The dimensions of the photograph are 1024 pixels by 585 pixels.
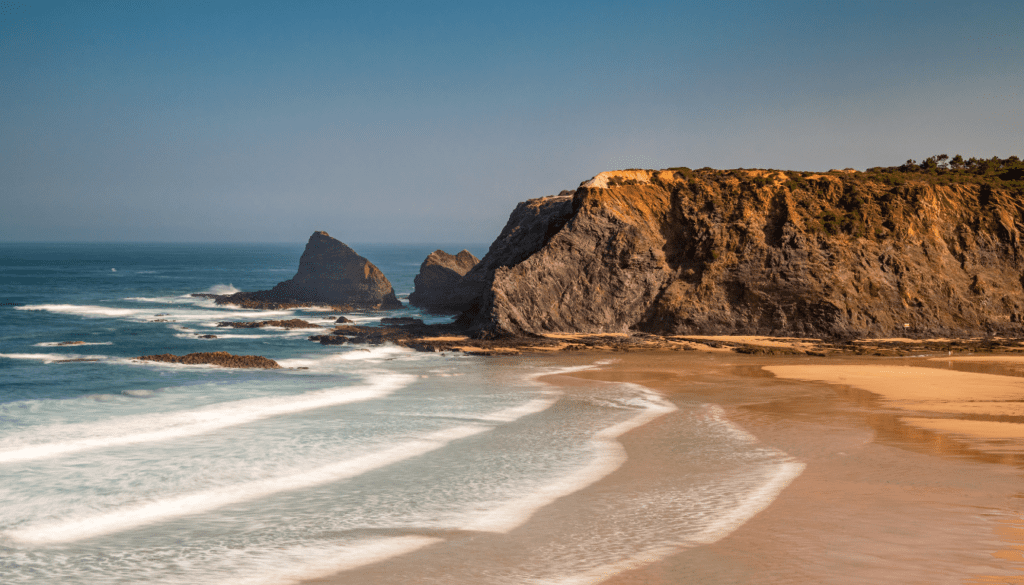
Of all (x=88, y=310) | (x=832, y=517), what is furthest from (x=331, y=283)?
(x=832, y=517)

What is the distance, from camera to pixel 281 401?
22281 millimetres

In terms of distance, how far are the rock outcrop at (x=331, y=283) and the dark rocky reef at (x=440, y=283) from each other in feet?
7.59

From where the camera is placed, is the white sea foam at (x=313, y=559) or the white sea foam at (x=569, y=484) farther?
the white sea foam at (x=569, y=484)


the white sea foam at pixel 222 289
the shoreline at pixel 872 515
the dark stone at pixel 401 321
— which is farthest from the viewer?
the white sea foam at pixel 222 289

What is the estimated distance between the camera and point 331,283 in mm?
58000

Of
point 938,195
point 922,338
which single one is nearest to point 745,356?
point 922,338

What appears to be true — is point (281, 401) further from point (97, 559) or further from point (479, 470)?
point (97, 559)

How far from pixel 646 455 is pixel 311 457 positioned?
23.9 feet

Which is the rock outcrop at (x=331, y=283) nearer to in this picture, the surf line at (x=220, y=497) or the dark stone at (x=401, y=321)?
the dark stone at (x=401, y=321)

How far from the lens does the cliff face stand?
3538 cm

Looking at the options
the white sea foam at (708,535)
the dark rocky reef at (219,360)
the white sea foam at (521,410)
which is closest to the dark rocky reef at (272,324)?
the dark rocky reef at (219,360)

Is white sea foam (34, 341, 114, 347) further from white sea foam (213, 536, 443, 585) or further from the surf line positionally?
white sea foam (213, 536, 443, 585)

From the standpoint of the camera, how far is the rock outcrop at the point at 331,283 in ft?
189

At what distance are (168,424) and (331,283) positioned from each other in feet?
129
